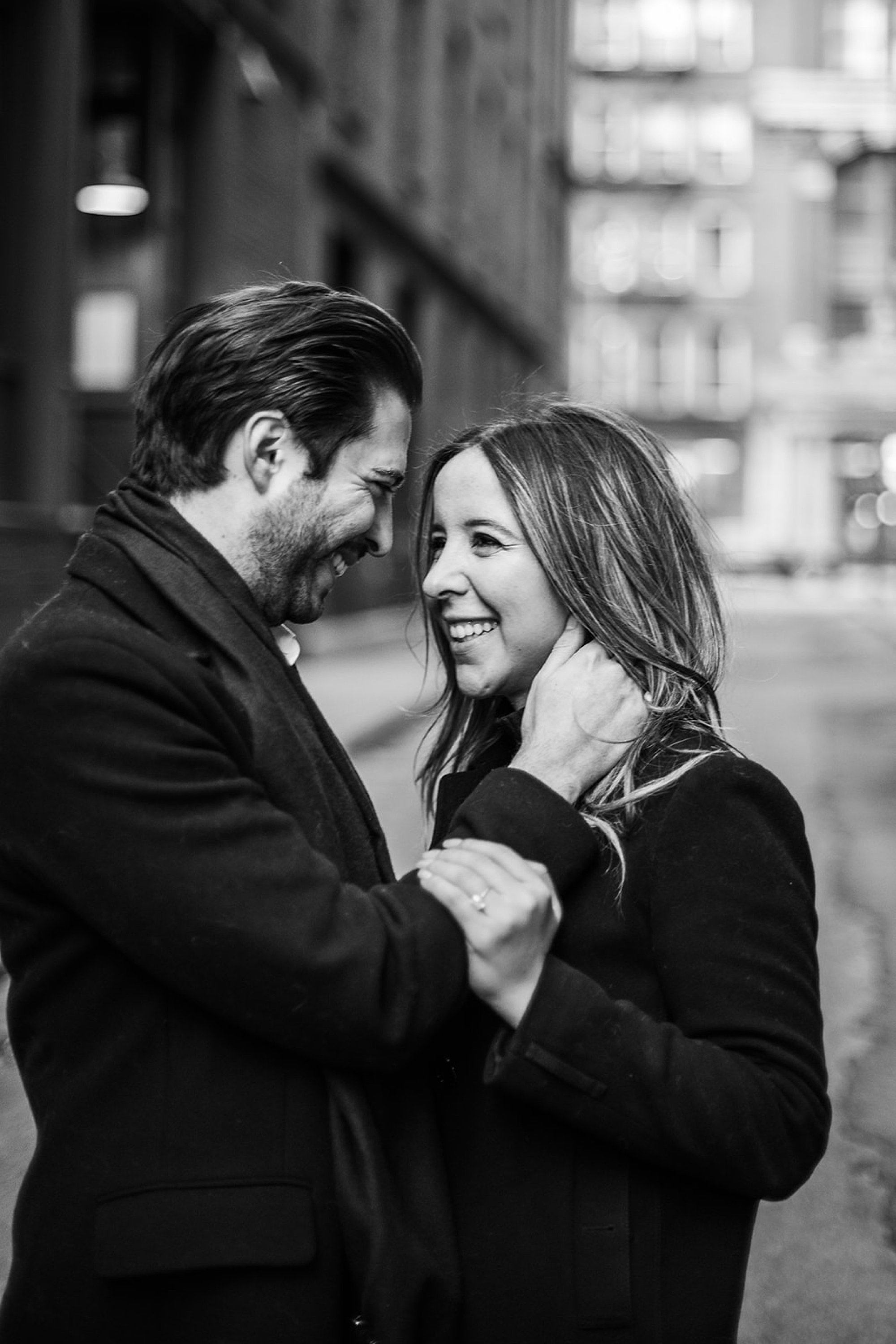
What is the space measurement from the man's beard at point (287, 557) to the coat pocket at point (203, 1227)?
66 centimetres

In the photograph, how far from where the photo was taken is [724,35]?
65000 mm

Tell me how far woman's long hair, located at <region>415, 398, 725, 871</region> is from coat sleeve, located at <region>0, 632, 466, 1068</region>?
0.52 meters

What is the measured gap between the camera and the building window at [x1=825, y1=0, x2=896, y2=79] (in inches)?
2539

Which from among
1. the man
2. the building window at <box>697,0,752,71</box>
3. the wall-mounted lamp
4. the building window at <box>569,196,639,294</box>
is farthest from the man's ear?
the building window at <box>697,0,752,71</box>

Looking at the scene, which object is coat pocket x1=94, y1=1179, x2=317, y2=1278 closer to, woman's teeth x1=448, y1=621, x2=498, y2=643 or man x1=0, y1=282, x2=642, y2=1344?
man x1=0, y1=282, x2=642, y2=1344

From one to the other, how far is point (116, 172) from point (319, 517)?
44.5ft

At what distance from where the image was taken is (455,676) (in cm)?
255

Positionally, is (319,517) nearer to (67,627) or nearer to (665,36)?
(67,627)

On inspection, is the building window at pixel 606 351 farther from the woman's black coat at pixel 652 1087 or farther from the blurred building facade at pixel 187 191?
the woman's black coat at pixel 652 1087

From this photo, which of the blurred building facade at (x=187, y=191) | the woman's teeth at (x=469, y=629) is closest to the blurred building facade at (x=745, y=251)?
the blurred building facade at (x=187, y=191)

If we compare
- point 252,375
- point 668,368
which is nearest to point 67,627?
point 252,375

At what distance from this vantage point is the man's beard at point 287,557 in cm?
191

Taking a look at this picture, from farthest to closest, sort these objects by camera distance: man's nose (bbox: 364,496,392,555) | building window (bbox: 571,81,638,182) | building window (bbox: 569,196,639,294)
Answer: building window (bbox: 571,81,638,182)
building window (bbox: 569,196,639,294)
man's nose (bbox: 364,496,392,555)

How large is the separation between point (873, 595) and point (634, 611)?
164ft
